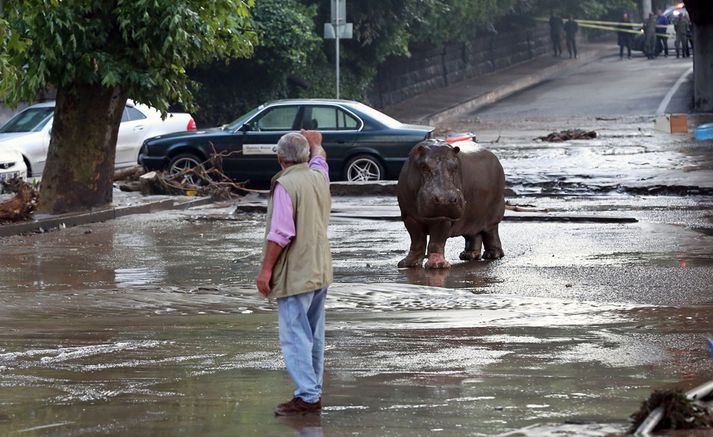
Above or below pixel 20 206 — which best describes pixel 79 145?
above

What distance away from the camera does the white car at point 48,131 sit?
924 inches

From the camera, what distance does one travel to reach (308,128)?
22500 millimetres

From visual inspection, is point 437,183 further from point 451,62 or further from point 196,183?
point 451,62

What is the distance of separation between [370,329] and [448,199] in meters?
3.30

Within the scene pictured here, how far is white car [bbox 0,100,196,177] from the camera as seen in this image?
23469 mm

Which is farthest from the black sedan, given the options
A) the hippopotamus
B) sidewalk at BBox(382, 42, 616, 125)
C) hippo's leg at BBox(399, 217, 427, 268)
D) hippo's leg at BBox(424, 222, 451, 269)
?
sidewalk at BBox(382, 42, 616, 125)

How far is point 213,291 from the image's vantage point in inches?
475

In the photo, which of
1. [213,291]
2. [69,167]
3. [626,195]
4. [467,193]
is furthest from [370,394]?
[626,195]

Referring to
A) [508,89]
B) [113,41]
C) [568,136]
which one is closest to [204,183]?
[113,41]

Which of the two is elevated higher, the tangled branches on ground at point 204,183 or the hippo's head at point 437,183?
the hippo's head at point 437,183

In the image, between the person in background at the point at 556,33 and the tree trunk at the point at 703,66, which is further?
the person in background at the point at 556,33

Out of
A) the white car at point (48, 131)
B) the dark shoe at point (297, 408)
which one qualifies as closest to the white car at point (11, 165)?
the white car at point (48, 131)

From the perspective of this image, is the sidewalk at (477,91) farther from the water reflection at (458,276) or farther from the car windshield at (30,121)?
the water reflection at (458,276)

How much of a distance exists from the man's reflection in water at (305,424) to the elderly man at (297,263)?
0.18 ft
